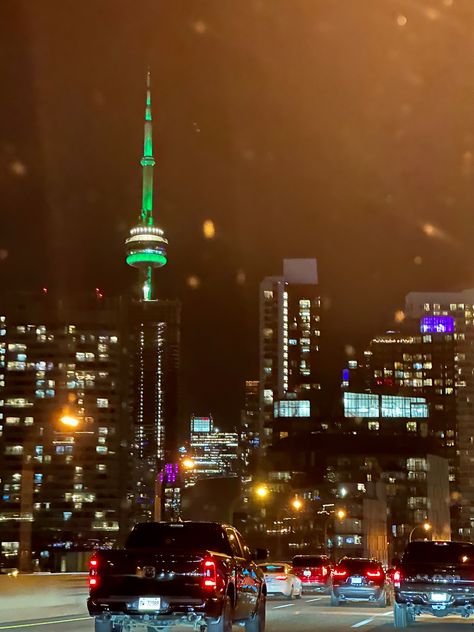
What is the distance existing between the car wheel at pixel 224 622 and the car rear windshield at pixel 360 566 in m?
16.5

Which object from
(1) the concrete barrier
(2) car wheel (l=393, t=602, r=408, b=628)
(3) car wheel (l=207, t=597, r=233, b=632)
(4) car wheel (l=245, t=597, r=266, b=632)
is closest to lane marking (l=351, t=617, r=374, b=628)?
(2) car wheel (l=393, t=602, r=408, b=628)

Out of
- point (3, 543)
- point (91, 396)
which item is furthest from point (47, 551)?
Answer: point (91, 396)

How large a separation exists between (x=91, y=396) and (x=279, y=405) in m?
42.4

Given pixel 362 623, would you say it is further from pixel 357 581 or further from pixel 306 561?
pixel 306 561

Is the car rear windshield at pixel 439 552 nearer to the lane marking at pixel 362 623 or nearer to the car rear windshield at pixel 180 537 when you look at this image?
the lane marking at pixel 362 623

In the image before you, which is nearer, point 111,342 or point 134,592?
point 134,592

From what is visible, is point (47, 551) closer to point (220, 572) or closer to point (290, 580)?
point (290, 580)

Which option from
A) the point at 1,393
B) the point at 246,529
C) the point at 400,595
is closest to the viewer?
the point at 400,595

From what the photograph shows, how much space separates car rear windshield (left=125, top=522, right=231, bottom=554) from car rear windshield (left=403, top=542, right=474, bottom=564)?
732 centimetres

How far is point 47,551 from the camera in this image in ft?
536

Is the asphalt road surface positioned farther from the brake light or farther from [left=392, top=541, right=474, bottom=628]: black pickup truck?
the brake light

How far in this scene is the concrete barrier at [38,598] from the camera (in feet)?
70.6

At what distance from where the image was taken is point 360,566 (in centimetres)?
2989

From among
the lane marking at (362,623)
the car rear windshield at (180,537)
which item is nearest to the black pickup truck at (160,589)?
the car rear windshield at (180,537)
